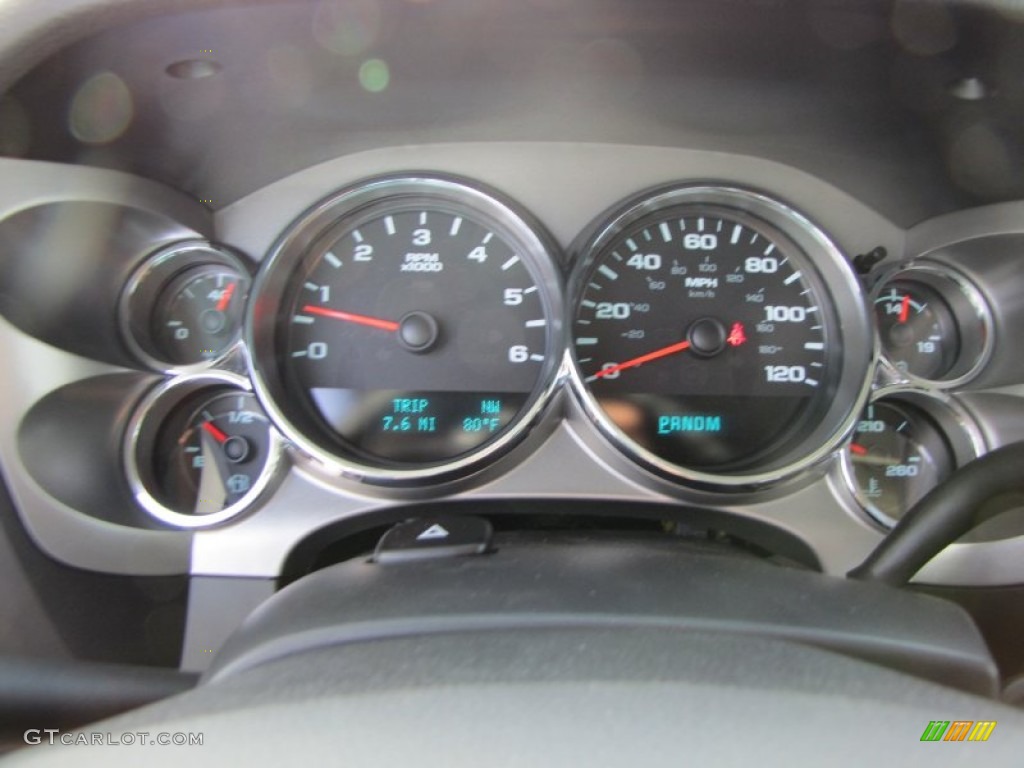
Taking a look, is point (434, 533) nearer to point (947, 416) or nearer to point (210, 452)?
point (210, 452)

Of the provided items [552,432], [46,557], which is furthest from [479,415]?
[46,557]

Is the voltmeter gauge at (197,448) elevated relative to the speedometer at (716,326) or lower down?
lower down

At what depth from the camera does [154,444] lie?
2.14 m

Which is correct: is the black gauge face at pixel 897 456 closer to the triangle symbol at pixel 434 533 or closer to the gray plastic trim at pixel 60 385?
the triangle symbol at pixel 434 533

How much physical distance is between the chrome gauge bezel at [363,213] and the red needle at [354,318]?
3.3 inches

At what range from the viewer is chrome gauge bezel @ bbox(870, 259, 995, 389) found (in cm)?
219

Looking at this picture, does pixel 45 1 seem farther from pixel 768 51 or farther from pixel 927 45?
pixel 927 45

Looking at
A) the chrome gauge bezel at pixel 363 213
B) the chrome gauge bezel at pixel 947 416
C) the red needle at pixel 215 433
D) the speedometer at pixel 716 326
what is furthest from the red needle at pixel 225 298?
the chrome gauge bezel at pixel 947 416

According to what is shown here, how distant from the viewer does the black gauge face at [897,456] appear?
7.03 ft

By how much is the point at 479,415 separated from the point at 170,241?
0.91 m

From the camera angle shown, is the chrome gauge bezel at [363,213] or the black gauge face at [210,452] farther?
the black gauge face at [210,452]
